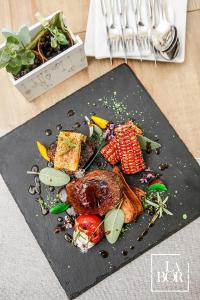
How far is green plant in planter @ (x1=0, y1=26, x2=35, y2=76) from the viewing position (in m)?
1.02

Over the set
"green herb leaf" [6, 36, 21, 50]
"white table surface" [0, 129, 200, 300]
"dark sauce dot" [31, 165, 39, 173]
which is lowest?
"white table surface" [0, 129, 200, 300]

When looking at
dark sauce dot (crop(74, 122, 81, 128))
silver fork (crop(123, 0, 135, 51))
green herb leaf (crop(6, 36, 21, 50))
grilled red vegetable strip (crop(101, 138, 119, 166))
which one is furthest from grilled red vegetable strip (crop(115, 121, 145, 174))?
green herb leaf (crop(6, 36, 21, 50))

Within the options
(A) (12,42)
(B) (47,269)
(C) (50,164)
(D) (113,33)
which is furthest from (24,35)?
(B) (47,269)

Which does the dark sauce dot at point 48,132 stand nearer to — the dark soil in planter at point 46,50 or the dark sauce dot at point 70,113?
the dark sauce dot at point 70,113

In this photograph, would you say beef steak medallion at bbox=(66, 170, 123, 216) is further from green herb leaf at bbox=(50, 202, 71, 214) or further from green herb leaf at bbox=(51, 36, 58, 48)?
green herb leaf at bbox=(51, 36, 58, 48)

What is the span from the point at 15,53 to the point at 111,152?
1.14 feet

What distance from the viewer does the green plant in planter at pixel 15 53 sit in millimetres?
1019

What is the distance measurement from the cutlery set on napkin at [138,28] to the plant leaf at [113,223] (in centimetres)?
42

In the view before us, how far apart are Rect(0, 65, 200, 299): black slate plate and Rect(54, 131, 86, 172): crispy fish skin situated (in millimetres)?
78

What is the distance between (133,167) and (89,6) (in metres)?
0.47

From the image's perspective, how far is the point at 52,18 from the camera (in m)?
1.06

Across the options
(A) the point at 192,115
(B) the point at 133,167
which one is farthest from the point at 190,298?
(A) the point at 192,115

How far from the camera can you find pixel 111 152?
1.12 metres

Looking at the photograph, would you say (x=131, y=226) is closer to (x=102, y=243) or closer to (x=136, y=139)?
(x=102, y=243)
